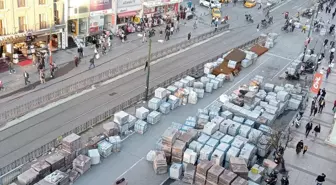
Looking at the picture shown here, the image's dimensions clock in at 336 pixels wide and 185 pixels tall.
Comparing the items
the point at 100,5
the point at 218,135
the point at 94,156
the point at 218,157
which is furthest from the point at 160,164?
the point at 100,5

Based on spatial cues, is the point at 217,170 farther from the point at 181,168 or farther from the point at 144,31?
the point at 144,31

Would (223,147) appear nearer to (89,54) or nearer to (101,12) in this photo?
(89,54)

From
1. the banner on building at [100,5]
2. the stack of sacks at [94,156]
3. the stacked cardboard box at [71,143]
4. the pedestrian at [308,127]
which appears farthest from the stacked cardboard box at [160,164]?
the banner on building at [100,5]

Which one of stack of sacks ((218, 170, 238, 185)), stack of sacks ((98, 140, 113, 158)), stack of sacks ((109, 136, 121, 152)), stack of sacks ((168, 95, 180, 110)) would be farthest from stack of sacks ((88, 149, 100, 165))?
stack of sacks ((168, 95, 180, 110))

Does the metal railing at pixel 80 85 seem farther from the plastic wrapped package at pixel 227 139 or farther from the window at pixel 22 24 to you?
the plastic wrapped package at pixel 227 139

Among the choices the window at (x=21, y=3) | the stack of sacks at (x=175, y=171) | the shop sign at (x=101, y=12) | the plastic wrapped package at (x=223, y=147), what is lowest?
the stack of sacks at (x=175, y=171)

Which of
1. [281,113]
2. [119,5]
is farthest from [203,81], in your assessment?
[119,5]

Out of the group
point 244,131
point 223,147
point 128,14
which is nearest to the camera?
point 223,147
